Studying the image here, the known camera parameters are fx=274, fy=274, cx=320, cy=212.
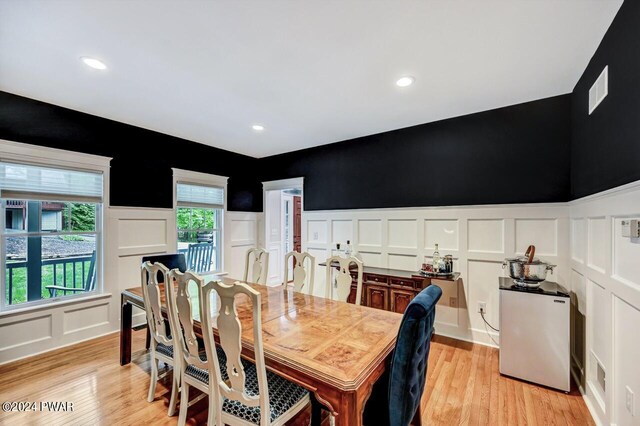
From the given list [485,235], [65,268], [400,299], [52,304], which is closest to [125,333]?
[52,304]

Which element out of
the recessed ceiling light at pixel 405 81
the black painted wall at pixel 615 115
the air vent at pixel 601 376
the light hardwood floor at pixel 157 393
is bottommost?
the light hardwood floor at pixel 157 393

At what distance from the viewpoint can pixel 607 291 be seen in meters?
1.84

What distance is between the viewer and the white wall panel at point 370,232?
4.03 m

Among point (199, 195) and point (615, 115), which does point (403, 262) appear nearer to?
point (615, 115)

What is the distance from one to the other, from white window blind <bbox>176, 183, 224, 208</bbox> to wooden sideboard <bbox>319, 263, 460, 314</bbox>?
9.21ft

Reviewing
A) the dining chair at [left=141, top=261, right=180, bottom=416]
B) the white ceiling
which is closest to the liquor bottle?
the white ceiling

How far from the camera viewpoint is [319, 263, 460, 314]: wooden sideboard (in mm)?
3115

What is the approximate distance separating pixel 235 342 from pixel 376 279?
2288 mm

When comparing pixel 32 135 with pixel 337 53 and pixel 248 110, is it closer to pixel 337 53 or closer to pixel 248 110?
pixel 248 110

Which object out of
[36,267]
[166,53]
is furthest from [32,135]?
[166,53]

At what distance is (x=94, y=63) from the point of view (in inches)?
88.7

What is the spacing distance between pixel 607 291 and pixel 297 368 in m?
2.12

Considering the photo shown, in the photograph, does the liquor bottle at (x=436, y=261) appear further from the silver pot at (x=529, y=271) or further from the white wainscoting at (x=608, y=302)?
the white wainscoting at (x=608, y=302)

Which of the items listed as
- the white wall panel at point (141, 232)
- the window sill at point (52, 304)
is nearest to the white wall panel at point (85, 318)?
the window sill at point (52, 304)
